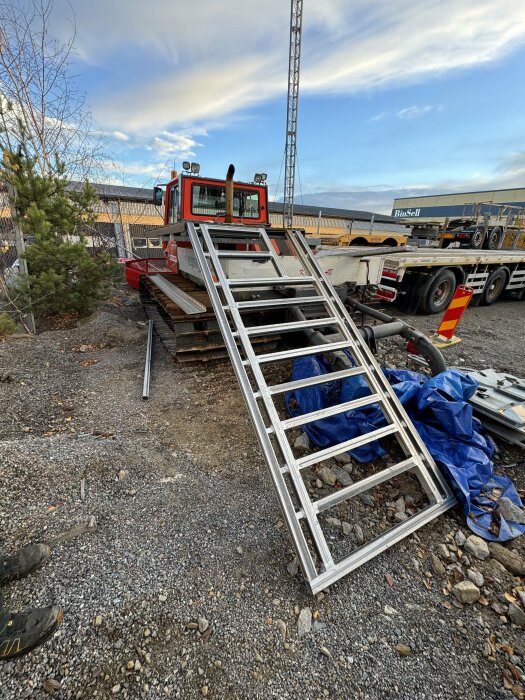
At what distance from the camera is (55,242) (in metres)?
5.35

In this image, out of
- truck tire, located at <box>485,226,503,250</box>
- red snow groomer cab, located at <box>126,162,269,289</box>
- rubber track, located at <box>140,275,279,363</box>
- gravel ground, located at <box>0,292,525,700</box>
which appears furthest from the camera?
truck tire, located at <box>485,226,503,250</box>

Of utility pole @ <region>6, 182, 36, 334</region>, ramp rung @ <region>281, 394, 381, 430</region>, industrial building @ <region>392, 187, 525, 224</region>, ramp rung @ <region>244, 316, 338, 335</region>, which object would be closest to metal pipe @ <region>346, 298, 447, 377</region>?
ramp rung @ <region>244, 316, 338, 335</region>

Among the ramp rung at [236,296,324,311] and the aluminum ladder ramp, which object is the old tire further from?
the ramp rung at [236,296,324,311]

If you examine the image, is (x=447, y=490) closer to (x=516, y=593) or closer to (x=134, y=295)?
(x=516, y=593)

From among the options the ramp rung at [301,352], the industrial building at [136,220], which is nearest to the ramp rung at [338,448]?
the ramp rung at [301,352]

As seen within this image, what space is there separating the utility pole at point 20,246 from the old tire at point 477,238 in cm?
1307

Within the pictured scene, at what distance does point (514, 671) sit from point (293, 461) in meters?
1.31

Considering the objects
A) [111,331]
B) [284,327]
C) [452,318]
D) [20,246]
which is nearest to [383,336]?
[284,327]

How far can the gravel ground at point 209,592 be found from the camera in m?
1.35

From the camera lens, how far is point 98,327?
5.43 meters

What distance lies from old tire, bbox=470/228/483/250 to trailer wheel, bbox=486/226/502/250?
400mm

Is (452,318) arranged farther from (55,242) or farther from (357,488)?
(55,242)

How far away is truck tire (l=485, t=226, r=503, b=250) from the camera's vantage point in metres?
11.4

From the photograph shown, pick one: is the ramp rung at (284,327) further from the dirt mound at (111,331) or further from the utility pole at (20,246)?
the utility pole at (20,246)
